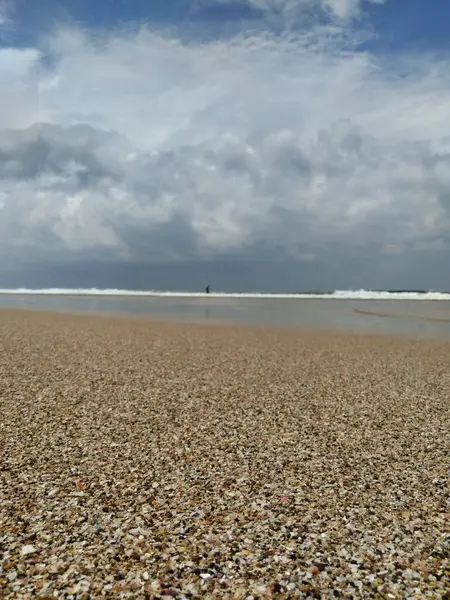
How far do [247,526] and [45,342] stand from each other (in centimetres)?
1526

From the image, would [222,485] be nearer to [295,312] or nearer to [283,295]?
[295,312]

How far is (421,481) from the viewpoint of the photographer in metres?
5.93

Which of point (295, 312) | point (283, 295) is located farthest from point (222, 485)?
point (283, 295)

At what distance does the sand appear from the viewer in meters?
3.95

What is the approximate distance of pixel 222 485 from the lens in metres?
5.70

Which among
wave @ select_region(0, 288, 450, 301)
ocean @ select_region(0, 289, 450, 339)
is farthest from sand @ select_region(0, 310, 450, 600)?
wave @ select_region(0, 288, 450, 301)

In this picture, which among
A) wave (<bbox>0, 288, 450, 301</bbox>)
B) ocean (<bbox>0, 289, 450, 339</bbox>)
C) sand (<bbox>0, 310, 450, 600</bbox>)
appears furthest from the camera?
wave (<bbox>0, 288, 450, 301</bbox>)

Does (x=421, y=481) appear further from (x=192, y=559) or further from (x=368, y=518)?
(x=192, y=559)

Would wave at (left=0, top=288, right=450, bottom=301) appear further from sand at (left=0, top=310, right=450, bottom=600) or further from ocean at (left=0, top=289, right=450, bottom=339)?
sand at (left=0, top=310, right=450, bottom=600)

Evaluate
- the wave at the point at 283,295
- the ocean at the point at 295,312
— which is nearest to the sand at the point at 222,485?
the ocean at the point at 295,312

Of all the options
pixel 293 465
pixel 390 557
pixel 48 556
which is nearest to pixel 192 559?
pixel 48 556

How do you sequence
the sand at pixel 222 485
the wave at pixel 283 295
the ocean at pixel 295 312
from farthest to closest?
the wave at pixel 283 295, the ocean at pixel 295 312, the sand at pixel 222 485

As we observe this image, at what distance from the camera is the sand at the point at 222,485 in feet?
12.9

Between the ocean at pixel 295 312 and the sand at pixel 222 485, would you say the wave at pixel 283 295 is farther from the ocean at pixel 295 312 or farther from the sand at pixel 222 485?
the sand at pixel 222 485
